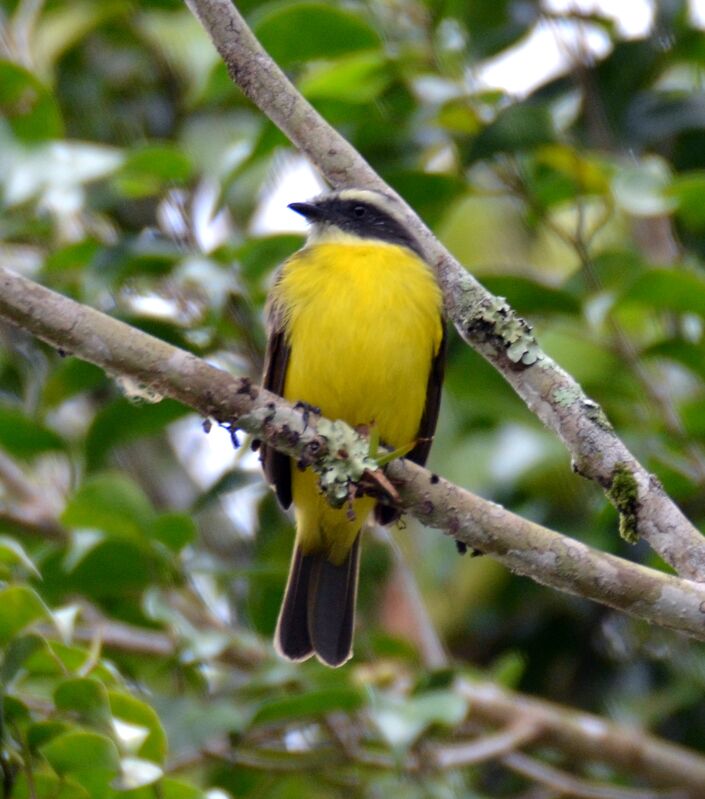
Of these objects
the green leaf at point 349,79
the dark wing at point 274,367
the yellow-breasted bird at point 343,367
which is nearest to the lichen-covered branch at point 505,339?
the yellow-breasted bird at point 343,367

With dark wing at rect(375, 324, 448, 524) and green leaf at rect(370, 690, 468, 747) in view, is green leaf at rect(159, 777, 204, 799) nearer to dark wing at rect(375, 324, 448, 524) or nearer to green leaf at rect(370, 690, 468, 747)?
green leaf at rect(370, 690, 468, 747)

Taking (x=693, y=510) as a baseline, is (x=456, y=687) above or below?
below

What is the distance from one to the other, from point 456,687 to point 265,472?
0.82 meters

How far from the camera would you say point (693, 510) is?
14.8 feet

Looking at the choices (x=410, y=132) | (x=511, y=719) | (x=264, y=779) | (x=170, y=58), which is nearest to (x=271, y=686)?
(x=264, y=779)

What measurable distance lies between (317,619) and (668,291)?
1.31 metres

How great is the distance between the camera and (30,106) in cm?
420

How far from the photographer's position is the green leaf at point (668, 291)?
3645 millimetres

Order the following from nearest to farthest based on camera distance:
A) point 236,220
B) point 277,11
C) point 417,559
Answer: point 277,11
point 417,559
point 236,220

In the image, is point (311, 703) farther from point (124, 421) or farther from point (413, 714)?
point (124, 421)

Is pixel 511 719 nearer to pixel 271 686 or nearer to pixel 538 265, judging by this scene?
pixel 271 686

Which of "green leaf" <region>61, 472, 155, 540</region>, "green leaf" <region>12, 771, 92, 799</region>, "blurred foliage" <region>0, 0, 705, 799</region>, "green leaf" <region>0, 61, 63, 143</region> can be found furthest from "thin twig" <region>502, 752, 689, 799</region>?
"green leaf" <region>0, 61, 63, 143</region>

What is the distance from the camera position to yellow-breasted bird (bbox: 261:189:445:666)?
368 cm

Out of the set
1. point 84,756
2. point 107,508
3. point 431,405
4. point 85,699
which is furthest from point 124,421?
point 84,756
